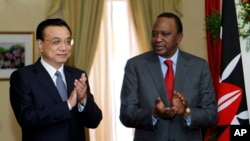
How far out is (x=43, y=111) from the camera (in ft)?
8.07

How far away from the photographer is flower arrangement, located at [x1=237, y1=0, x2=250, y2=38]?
3.25 meters

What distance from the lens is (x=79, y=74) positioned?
2807 millimetres

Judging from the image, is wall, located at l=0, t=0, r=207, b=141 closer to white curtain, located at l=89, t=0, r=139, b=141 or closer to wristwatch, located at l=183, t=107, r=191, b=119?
white curtain, located at l=89, t=0, r=139, b=141

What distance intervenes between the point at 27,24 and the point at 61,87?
2.74m

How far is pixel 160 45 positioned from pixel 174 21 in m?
0.22

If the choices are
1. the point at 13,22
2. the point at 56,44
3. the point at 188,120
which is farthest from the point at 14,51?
the point at 188,120

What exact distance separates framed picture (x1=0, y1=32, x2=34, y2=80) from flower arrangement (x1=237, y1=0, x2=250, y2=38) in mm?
2733

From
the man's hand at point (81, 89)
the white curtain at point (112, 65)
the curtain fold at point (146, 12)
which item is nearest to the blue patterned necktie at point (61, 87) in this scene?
the man's hand at point (81, 89)

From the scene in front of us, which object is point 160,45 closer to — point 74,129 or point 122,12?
point 74,129

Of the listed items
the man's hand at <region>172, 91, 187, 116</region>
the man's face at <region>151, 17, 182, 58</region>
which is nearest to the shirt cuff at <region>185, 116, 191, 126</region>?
the man's hand at <region>172, 91, 187, 116</region>

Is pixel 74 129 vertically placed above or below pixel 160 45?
below

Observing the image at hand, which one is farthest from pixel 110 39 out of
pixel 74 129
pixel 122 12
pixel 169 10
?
pixel 74 129

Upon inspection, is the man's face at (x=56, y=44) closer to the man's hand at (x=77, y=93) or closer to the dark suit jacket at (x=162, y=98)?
the man's hand at (x=77, y=93)

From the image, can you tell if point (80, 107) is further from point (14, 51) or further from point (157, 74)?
point (14, 51)
